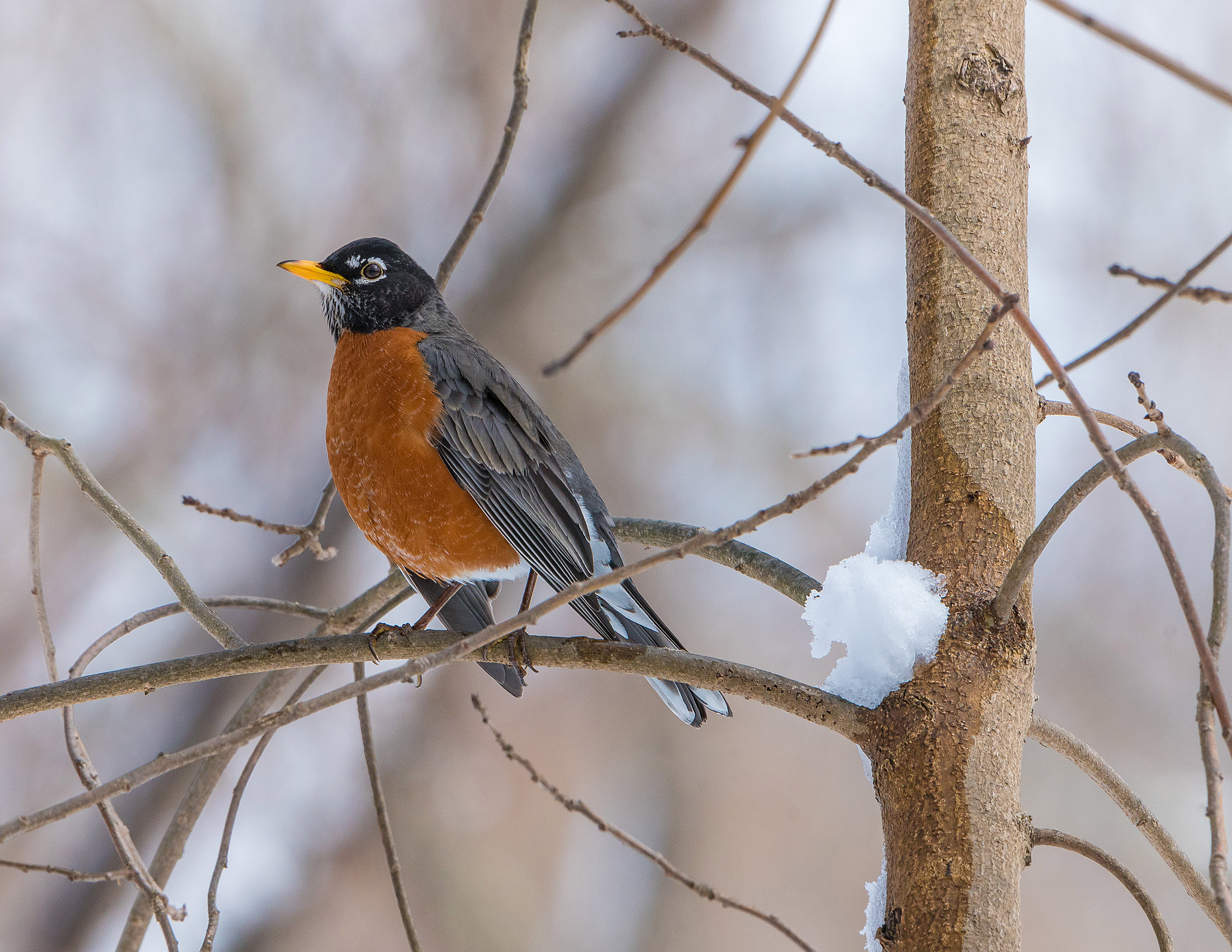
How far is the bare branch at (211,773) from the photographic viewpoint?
2.12 meters

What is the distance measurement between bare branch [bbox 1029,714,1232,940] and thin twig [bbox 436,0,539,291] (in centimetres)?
148

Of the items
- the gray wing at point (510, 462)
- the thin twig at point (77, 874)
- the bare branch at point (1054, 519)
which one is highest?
the gray wing at point (510, 462)

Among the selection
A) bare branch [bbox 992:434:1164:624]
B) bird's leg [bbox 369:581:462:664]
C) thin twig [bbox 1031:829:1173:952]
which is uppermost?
bird's leg [bbox 369:581:462:664]

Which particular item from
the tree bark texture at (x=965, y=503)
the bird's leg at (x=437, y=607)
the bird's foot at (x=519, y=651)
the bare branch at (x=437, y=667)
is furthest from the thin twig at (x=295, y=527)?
the tree bark texture at (x=965, y=503)

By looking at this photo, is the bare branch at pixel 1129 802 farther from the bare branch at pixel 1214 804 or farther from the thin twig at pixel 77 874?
the thin twig at pixel 77 874

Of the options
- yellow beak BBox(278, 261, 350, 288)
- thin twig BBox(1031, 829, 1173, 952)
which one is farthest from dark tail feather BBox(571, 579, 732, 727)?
yellow beak BBox(278, 261, 350, 288)

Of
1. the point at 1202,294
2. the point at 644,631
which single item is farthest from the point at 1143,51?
the point at 644,631

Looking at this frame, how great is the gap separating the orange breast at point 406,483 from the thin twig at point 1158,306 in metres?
1.44

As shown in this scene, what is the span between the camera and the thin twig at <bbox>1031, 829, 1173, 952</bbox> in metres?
1.55

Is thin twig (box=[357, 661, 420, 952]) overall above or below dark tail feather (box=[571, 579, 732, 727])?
below

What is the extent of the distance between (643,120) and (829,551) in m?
2.52

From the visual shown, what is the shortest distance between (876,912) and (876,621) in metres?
0.47

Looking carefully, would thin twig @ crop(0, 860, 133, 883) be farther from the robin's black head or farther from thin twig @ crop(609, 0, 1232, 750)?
thin twig @ crop(609, 0, 1232, 750)

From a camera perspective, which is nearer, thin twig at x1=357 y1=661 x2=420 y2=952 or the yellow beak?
thin twig at x1=357 y1=661 x2=420 y2=952
